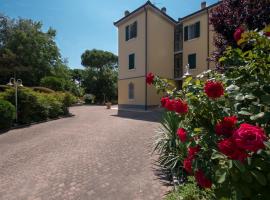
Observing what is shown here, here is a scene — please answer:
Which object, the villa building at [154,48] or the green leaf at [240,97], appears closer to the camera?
the green leaf at [240,97]

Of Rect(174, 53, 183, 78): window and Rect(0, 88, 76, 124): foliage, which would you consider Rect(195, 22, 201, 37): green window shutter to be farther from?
Rect(0, 88, 76, 124): foliage

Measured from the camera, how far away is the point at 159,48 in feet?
74.7

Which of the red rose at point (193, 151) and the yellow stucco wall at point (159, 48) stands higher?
the yellow stucco wall at point (159, 48)

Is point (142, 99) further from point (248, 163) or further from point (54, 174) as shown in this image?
point (248, 163)

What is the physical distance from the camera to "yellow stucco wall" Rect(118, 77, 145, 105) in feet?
72.5

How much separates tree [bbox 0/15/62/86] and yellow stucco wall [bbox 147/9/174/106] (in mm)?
19261

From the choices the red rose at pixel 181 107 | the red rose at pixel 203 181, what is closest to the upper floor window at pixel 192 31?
the red rose at pixel 181 107

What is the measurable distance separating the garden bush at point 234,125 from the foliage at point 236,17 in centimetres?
353

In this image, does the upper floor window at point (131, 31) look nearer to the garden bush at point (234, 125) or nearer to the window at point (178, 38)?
the window at point (178, 38)

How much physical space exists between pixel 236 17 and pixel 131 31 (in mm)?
17740

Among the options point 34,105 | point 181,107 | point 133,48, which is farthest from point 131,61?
point 181,107

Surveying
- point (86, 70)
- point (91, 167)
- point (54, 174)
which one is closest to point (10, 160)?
point (54, 174)

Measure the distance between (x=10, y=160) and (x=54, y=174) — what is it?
2.19m

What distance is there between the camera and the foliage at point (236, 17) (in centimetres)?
631
